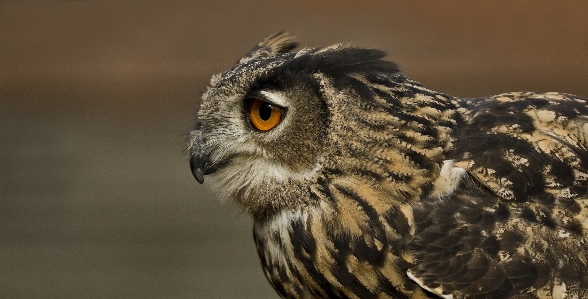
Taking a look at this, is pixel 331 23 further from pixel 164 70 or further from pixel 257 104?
pixel 257 104

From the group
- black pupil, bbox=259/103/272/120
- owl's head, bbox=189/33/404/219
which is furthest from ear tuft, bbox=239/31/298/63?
black pupil, bbox=259/103/272/120

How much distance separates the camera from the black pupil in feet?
3.92

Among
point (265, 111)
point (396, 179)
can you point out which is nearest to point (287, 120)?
point (265, 111)

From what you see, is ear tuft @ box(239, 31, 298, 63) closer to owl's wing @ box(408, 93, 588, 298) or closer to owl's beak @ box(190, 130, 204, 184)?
owl's beak @ box(190, 130, 204, 184)

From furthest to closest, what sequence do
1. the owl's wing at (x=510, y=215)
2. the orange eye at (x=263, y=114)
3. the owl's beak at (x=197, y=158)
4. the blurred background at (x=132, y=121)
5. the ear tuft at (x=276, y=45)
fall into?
1. the blurred background at (x=132, y=121)
2. the ear tuft at (x=276, y=45)
3. the owl's beak at (x=197, y=158)
4. the orange eye at (x=263, y=114)
5. the owl's wing at (x=510, y=215)

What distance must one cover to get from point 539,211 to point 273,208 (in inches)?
17.8

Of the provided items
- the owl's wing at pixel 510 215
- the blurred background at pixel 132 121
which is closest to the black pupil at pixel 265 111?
the owl's wing at pixel 510 215

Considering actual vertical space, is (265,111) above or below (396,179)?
above

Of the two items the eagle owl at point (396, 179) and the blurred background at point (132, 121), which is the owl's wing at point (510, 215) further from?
the blurred background at point (132, 121)

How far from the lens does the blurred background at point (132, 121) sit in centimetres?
252

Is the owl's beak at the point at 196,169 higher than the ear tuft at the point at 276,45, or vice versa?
the ear tuft at the point at 276,45

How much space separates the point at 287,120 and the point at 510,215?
0.39 meters

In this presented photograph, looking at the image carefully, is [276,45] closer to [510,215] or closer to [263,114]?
[263,114]

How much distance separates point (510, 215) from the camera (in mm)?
1121
